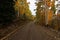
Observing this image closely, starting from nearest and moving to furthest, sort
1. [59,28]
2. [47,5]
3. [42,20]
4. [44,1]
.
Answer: [59,28]
[47,5]
[44,1]
[42,20]

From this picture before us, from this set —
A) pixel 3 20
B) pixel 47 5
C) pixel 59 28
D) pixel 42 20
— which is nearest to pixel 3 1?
pixel 3 20

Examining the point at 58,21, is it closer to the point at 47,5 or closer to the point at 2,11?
the point at 47,5

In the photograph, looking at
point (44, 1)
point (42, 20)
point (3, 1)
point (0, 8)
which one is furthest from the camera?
point (42, 20)

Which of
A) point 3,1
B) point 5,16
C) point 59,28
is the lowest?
point 59,28

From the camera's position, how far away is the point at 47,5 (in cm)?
6178

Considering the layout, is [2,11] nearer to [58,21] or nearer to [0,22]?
[0,22]

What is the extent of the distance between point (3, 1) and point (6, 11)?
2.54 m

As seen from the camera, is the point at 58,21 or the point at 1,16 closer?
the point at 1,16

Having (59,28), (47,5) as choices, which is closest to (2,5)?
(59,28)

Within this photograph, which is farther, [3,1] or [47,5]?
[47,5]

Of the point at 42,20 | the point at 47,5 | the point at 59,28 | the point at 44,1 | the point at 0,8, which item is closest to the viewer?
the point at 0,8

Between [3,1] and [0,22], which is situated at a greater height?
[3,1]

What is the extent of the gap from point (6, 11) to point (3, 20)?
3907 mm

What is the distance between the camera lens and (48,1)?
208 feet
